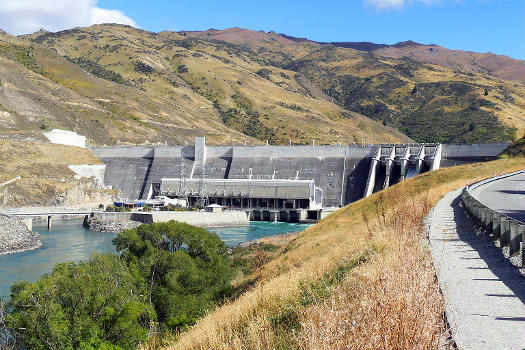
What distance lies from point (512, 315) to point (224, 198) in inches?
2901

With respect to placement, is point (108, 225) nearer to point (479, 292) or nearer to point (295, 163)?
point (295, 163)

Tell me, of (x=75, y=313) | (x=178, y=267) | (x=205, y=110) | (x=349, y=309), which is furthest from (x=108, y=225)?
(x=205, y=110)

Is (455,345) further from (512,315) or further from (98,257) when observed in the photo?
(98,257)

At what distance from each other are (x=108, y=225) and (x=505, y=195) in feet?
161

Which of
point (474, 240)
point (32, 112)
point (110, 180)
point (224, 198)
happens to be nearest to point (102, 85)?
point (32, 112)

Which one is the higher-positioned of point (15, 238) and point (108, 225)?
point (15, 238)

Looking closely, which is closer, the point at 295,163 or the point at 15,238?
the point at 15,238

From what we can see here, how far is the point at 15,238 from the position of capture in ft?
166

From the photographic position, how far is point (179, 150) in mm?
91750

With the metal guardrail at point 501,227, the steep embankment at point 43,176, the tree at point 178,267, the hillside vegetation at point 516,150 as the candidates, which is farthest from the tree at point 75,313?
the hillside vegetation at point 516,150

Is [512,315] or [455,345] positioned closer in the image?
[455,345]

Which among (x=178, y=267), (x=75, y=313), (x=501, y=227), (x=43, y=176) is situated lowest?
(x=75, y=313)

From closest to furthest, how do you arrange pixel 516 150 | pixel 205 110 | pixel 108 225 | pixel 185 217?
1. pixel 108 225
2. pixel 185 217
3. pixel 516 150
4. pixel 205 110

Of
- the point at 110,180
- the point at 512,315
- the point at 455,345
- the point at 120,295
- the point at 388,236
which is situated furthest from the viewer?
the point at 110,180
